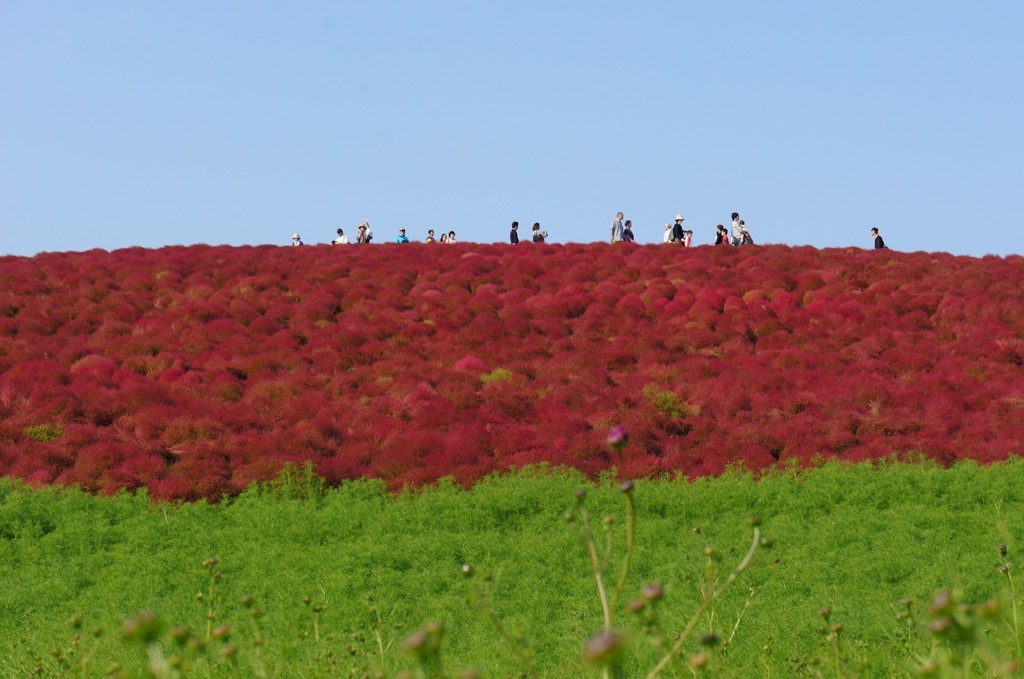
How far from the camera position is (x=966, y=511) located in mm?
12953

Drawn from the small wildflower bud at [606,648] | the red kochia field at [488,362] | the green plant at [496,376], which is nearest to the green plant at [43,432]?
the red kochia field at [488,362]

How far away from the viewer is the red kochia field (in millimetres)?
16219

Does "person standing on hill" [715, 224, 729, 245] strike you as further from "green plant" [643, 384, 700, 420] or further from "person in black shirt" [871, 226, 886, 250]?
"green plant" [643, 384, 700, 420]

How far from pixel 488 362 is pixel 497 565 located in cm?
930

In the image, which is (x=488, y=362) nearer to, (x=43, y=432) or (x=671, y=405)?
(x=671, y=405)

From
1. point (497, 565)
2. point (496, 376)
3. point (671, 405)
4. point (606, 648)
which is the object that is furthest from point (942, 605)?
point (496, 376)

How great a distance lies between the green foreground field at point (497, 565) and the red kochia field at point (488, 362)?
1200 millimetres

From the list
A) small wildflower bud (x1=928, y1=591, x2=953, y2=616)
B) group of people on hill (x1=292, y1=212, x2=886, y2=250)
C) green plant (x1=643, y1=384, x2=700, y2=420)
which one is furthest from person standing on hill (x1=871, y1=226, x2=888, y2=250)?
small wildflower bud (x1=928, y1=591, x2=953, y2=616)

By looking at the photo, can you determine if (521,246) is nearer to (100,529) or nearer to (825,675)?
(100,529)

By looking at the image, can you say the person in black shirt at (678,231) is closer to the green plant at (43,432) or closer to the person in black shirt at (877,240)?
the person in black shirt at (877,240)

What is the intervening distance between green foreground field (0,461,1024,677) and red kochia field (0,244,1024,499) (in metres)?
1.20

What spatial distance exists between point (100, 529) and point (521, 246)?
65.0ft

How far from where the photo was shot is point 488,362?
2095 centimetres

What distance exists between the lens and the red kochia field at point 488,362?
16219 mm
